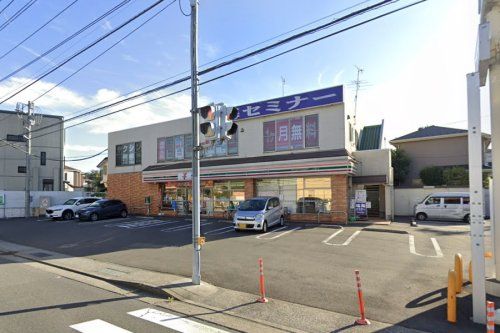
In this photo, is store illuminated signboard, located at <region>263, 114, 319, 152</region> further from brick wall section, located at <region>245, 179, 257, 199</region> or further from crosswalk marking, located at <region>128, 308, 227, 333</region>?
crosswalk marking, located at <region>128, 308, 227, 333</region>

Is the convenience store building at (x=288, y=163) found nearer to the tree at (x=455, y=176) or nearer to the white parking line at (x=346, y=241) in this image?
the white parking line at (x=346, y=241)

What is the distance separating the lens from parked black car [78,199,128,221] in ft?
82.2

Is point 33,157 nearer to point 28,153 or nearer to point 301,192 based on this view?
point 28,153

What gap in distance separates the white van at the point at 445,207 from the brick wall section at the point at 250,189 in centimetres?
1124

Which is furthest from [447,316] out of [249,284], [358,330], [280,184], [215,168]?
[215,168]

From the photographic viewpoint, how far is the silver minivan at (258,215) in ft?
55.7

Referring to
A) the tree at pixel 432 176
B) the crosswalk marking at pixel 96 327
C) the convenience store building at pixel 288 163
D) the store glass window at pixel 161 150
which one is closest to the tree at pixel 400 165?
the tree at pixel 432 176

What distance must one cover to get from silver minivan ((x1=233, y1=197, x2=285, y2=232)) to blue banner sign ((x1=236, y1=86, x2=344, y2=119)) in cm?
615

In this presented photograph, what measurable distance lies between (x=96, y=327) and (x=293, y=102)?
1806 cm

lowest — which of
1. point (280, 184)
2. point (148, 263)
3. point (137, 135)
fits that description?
point (148, 263)

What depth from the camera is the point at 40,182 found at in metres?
42.4

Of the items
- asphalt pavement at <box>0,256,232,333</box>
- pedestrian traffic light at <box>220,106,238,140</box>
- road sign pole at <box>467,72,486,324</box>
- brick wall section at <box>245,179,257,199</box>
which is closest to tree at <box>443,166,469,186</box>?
brick wall section at <box>245,179,257,199</box>

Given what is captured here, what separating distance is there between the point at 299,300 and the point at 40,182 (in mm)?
43467

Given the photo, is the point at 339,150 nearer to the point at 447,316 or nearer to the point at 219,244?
the point at 219,244
